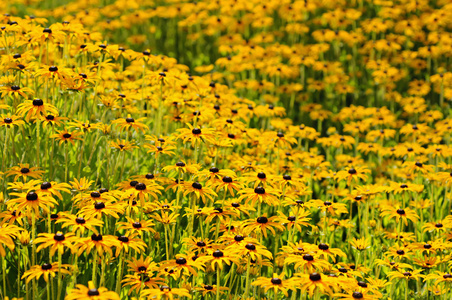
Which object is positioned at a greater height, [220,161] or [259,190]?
[259,190]

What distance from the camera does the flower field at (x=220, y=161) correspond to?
4125mm

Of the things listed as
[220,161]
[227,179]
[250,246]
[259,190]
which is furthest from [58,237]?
[220,161]

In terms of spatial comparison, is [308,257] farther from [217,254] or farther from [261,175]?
[261,175]

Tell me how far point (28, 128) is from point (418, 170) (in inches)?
182

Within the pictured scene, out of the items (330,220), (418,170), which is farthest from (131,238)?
(418,170)

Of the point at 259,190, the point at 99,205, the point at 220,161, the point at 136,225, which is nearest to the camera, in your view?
the point at 99,205

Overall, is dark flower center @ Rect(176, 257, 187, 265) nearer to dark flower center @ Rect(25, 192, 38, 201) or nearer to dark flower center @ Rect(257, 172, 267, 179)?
dark flower center @ Rect(25, 192, 38, 201)

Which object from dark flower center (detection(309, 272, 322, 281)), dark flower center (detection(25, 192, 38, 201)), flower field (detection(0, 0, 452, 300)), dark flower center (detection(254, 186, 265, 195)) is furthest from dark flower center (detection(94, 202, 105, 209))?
dark flower center (detection(309, 272, 322, 281))

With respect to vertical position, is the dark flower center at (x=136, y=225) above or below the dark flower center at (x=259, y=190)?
below

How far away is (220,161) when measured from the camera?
6.70 metres

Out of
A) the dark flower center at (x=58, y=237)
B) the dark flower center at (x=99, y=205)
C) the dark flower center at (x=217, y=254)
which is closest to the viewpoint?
the dark flower center at (x=58, y=237)

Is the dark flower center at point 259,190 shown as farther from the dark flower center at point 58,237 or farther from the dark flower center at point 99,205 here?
the dark flower center at point 58,237

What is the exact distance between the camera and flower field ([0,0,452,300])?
412cm

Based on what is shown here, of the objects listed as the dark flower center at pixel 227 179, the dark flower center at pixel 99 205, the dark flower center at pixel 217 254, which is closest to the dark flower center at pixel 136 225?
the dark flower center at pixel 99 205
